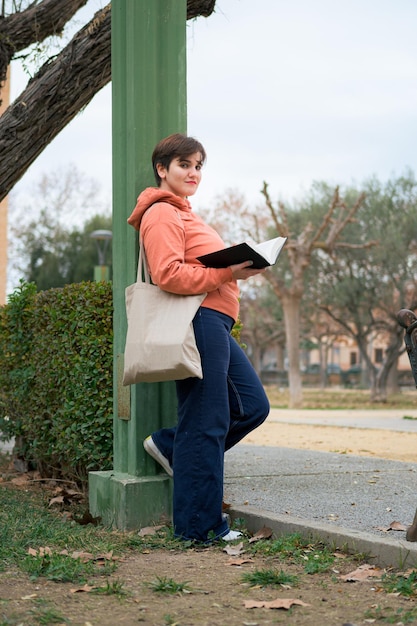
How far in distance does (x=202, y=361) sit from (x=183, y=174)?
103 cm

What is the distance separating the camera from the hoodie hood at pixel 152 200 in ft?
15.0

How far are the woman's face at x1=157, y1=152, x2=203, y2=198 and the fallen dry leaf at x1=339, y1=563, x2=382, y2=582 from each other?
215 cm

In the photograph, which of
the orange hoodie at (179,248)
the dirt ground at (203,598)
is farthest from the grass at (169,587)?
the orange hoodie at (179,248)

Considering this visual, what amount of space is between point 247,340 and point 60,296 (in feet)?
152

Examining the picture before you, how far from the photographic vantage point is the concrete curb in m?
3.80

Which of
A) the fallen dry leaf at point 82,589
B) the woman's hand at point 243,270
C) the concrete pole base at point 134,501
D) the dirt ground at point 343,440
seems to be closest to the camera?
the fallen dry leaf at point 82,589

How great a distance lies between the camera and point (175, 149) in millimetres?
4613

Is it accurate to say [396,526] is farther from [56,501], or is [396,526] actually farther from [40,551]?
[56,501]

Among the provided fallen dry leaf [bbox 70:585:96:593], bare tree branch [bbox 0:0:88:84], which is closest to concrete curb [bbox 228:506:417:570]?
fallen dry leaf [bbox 70:585:96:593]

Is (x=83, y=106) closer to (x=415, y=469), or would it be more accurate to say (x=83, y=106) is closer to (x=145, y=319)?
(x=145, y=319)

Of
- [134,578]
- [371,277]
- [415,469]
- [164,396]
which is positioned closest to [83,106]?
[164,396]

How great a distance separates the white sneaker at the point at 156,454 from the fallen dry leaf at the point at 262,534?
0.59 m

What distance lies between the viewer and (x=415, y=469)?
22.9 feet

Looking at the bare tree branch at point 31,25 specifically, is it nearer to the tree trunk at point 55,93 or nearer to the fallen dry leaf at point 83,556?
the tree trunk at point 55,93
